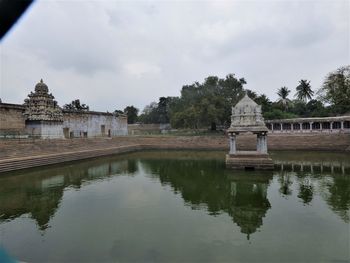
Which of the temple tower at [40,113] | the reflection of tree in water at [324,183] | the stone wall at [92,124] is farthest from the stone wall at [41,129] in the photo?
the reflection of tree in water at [324,183]

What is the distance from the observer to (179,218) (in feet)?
28.1

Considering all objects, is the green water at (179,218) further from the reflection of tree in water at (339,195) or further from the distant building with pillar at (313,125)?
the distant building with pillar at (313,125)

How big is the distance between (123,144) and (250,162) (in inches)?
765

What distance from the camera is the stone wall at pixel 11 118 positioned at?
23.7m

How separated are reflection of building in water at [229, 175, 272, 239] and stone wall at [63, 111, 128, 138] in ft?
75.6

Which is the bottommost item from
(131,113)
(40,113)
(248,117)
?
(248,117)

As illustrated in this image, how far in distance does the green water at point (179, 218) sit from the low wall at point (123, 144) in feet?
12.7

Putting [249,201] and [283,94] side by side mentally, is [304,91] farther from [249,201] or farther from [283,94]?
[249,201]

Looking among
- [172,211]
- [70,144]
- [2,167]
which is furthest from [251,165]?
[70,144]

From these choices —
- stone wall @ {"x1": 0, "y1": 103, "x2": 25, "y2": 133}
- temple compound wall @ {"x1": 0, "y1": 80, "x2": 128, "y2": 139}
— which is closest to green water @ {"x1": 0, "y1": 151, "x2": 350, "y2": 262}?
stone wall @ {"x1": 0, "y1": 103, "x2": 25, "y2": 133}

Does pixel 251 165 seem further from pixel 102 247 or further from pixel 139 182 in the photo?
pixel 102 247

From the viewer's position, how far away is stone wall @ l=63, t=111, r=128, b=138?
32125 millimetres

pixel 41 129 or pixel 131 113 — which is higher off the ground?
pixel 131 113

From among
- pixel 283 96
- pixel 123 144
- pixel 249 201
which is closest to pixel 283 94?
pixel 283 96
